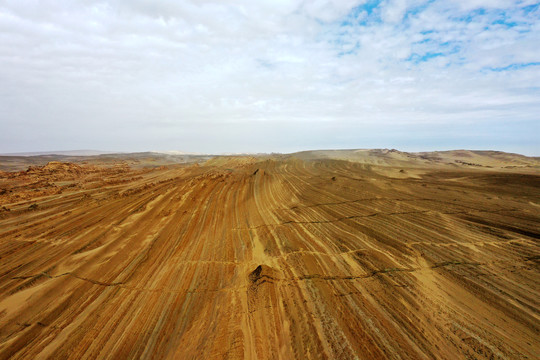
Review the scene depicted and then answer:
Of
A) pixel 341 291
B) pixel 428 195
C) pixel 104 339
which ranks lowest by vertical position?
pixel 104 339

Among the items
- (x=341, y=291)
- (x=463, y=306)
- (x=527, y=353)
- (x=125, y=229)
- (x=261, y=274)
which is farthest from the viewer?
(x=125, y=229)

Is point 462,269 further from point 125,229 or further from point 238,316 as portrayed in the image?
point 125,229

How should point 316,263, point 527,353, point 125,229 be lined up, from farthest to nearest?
point 125,229, point 316,263, point 527,353

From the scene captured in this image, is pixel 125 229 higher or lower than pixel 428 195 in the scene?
lower

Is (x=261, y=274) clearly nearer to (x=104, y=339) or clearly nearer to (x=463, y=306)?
(x=104, y=339)

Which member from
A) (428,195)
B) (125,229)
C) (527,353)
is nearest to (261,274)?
(527,353)

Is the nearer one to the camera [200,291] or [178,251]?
[200,291]

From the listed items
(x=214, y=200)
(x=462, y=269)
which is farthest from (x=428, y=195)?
(x=214, y=200)
